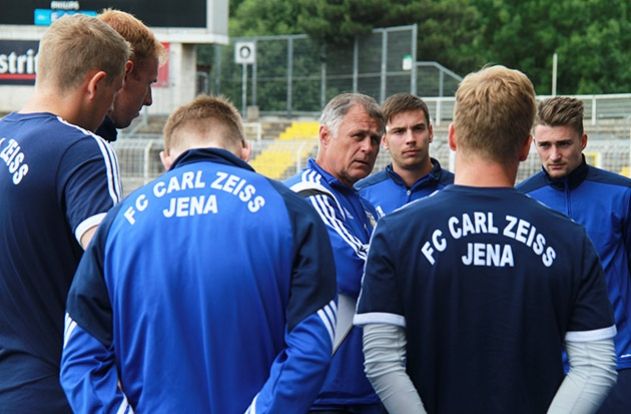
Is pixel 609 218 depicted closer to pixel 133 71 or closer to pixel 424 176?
pixel 424 176

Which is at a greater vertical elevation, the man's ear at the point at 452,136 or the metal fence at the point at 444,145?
the man's ear at the point at 452,136

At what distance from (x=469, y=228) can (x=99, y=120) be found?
1335mm

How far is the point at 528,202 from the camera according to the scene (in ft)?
11.6

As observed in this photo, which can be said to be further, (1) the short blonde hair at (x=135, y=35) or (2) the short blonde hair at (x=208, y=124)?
(1) the short blonde hair at (x=135, y=35)

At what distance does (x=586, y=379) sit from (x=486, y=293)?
0.41 meters

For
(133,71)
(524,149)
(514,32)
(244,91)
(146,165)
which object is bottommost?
(146,165)

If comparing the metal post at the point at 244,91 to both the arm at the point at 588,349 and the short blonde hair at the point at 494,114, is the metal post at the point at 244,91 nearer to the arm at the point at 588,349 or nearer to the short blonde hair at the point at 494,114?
the short blonde hair at the point at 494,114

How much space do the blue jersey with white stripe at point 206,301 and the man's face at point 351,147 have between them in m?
1.56

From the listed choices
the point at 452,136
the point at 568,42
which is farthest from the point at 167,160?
the point at 568,42

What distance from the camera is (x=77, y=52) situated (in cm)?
375

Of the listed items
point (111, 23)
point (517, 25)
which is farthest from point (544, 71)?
point (111, 23)

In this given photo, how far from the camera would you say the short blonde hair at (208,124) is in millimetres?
3463

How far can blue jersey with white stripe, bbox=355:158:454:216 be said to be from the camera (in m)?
6.39

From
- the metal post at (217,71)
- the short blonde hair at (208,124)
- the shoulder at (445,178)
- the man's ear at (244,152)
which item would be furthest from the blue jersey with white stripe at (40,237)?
the metal post at (217,71)
